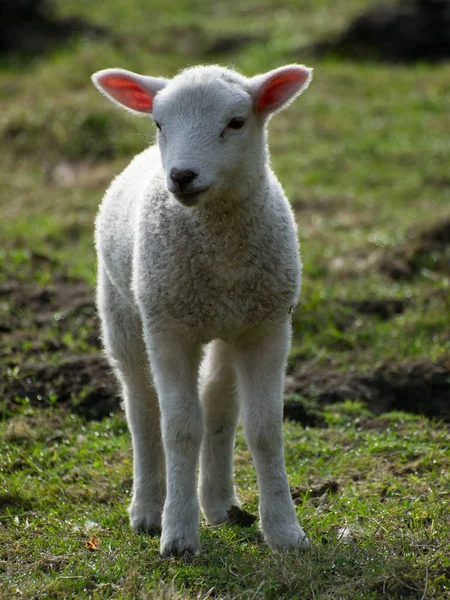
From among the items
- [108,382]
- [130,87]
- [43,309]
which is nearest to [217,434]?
[108,382]

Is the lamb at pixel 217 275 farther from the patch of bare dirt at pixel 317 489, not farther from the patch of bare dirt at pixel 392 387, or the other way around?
the patch of bare dirt at pixel 392 387

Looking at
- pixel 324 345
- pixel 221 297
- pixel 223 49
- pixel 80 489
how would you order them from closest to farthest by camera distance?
pixel 221 297 < pixel 80 489 < pixel 324 345 < pixel 223 49

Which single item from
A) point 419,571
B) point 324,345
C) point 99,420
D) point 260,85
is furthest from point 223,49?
point 419,571

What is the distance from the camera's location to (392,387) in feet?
21.3

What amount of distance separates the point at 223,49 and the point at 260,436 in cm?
1265

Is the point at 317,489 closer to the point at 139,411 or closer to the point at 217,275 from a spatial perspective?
the point at 139,411

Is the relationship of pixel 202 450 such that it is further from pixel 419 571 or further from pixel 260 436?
pixel 419 571

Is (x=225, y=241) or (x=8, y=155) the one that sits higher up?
(x=225, y=241)

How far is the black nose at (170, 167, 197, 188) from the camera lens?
4090 millimetres

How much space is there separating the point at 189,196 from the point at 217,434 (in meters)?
1.43

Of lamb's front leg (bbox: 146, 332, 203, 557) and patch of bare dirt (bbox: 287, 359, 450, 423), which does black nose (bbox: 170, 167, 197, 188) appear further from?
patch of bare dirt (bbox: 287, 359, 450, 423)

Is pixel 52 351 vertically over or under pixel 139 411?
under

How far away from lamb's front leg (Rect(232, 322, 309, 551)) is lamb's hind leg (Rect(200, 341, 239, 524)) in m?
0.44

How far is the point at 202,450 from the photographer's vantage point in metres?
5.10
